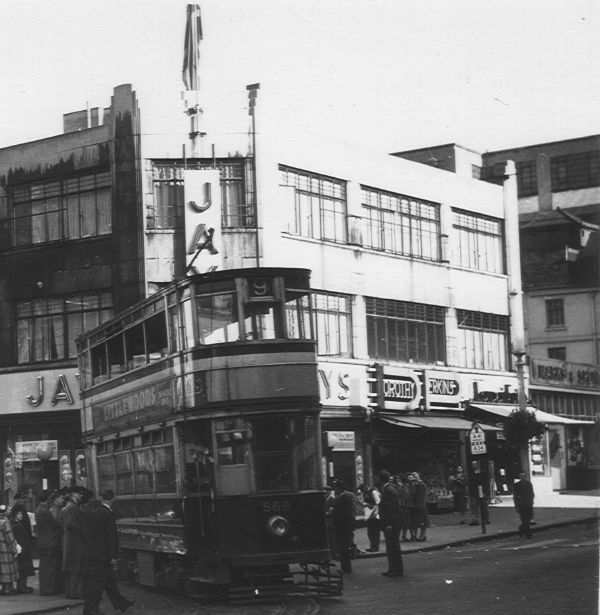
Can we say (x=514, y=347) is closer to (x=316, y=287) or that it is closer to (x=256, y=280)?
(x=316, y=287)

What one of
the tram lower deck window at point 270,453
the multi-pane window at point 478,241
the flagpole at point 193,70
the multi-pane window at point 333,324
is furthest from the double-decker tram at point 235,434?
the multi-pane window at point 478,241

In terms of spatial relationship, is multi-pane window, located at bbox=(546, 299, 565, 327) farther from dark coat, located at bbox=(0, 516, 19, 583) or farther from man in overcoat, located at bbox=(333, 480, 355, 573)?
dark coat, located at bbox=(0, 516, 19, 583)

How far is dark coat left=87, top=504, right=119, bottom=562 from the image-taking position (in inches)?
676

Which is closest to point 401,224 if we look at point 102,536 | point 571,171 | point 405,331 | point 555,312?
point 405,331

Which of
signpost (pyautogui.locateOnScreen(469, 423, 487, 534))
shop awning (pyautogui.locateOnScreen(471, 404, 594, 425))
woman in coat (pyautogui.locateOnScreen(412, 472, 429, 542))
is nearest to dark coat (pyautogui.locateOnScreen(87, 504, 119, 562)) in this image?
woman in coat (pyautogui.locateOnScreen(412, 472, 429, 542))

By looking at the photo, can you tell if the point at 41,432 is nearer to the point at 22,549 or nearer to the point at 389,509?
the point at 22,549

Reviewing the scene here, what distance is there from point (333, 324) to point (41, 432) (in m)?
9.21

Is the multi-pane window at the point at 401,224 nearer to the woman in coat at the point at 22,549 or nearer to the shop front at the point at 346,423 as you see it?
the shop front at the point at 346,423

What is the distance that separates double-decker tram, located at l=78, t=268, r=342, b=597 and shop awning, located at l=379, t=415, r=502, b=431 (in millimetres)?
18555

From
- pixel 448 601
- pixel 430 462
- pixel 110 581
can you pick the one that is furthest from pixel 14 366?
pixel 448 601

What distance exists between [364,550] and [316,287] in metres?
11.2

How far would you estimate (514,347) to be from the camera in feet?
152

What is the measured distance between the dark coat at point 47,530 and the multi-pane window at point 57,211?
15445mm

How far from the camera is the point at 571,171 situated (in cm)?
7206
